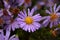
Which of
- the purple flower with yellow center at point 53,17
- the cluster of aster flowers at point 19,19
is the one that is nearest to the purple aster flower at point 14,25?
the cluster of aster flowers at point 19,19

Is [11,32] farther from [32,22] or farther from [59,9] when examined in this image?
[59,9]

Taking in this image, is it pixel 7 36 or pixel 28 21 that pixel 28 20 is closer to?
pixel 28 21

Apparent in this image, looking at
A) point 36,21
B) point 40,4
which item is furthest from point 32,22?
point 40,4

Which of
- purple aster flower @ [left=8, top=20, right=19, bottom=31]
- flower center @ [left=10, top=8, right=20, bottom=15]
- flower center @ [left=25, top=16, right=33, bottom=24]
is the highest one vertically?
flower center @ [left=10, top=8, right=20, bottom=15]

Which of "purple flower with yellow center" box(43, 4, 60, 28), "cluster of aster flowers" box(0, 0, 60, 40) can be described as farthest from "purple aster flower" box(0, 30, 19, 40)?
"purple flower with yellow center" box(43, 4, 60, 28)

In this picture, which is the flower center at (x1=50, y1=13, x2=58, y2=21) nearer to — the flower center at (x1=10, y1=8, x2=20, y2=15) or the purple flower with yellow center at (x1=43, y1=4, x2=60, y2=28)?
the purple flower with yellow center at (x1=43, y1=4, x2=60, y2=28)

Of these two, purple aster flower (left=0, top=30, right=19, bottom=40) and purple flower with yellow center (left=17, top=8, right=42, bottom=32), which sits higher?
purple flower with yellow center (left=17, top=8, right=42, bottom=32)

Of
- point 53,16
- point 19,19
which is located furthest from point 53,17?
point 19,19

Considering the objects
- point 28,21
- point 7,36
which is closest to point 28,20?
point 28,21
